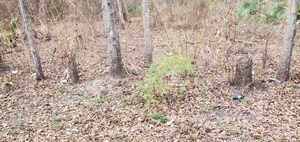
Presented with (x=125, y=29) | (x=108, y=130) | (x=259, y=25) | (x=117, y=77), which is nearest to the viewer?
(x=108, y=130)

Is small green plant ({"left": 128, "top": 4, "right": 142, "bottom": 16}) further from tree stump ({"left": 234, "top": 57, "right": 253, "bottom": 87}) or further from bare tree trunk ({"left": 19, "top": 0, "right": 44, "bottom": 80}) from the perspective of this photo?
tree stump ({"left": 234, "top": 57, "right": 253, "bottom": 87})

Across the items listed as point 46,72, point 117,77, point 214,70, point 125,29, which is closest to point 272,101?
point 214,70

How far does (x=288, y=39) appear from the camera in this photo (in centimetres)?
505

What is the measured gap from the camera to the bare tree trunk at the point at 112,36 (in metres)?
5.49

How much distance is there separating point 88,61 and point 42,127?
3221 millimetres

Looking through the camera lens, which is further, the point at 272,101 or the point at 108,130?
the point at 272,101

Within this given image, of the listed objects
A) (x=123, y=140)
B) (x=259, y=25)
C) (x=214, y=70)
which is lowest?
(x=123, y=140)

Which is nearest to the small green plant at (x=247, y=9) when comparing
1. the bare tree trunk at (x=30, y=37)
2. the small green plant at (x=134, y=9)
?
the small green plant at (x=134, y=9)

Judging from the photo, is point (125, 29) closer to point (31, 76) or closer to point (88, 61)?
point (88, 61)

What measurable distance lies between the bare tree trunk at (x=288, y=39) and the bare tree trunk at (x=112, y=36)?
3.41m

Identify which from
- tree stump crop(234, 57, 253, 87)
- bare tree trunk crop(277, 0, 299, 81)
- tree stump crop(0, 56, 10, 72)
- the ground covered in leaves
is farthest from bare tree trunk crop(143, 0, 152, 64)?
tree stump crop(0, 56, 10, 72)

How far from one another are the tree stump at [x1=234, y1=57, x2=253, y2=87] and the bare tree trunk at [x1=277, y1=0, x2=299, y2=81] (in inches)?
27.5

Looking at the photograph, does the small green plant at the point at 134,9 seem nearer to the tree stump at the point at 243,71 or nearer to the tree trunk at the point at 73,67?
the tree trunk at the point at 73,67

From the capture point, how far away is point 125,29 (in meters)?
11.6
